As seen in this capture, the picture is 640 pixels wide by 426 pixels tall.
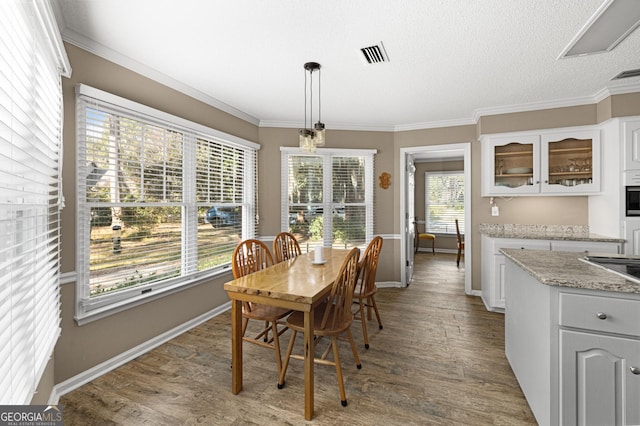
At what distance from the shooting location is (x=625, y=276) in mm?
1440

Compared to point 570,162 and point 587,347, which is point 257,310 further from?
point 570,162

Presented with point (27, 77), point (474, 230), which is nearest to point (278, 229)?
point (474, 230)

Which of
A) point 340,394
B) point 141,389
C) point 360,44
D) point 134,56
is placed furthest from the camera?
point 134,56

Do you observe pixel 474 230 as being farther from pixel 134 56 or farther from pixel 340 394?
pixel 134 56

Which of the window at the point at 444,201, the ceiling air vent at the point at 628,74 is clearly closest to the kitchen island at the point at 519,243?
the ceiling air vent at the point at 628,74

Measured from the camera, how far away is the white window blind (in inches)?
42.3

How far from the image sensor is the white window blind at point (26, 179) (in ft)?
3.53

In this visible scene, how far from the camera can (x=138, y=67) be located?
252 cm

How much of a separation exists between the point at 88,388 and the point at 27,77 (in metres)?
2.02

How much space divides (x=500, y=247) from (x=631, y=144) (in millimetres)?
1599

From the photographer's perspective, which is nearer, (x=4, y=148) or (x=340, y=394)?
(x=4, y=148)

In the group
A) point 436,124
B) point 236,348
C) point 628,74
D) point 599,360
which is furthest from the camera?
point 436,124

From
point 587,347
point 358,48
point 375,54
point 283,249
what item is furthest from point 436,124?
point 587,347

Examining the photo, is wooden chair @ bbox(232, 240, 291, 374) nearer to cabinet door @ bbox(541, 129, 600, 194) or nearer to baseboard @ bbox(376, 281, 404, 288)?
baseboard @ bbox(376, 281, 404, 288)
